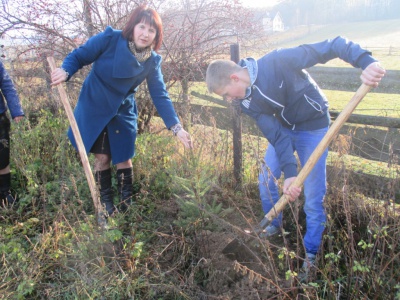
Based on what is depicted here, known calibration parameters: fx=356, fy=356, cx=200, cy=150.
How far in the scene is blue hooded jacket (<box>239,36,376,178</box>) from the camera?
8.34 ft

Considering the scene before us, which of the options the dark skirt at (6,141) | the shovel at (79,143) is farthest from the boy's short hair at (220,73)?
the dark skirt at (6,141)

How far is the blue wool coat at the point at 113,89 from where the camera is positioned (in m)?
2.95

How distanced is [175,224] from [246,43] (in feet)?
11.9

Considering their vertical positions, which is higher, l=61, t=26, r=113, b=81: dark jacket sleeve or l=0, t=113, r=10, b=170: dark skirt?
l=61, t=26, r=113, b=81: dark jacket sleeve

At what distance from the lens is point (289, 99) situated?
2.66m

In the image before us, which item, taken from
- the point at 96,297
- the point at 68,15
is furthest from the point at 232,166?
the point at 68,15

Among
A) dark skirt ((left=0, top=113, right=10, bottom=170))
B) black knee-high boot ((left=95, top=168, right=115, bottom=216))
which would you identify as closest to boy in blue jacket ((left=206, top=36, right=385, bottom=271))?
black knee-high boot ((left=95, top=168, right=115, bottom=216))

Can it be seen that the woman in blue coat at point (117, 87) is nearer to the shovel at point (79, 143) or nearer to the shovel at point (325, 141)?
the shovel at point (79, 143)

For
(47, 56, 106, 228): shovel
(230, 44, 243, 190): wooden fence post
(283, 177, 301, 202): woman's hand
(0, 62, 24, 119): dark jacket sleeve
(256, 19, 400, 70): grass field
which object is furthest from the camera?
(256, 19, 400, 70): grass field

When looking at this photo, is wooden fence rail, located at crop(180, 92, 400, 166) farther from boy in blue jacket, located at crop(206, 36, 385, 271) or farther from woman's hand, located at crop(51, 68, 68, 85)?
woman's hand, located at crop(51, 68, 68, 85)

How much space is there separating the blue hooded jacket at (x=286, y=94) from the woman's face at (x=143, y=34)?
82cm

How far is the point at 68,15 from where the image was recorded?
5230 mm

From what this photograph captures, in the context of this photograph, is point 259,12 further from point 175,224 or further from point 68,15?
point 175,224

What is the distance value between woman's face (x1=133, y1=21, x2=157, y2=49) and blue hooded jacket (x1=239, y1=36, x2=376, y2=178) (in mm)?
823
